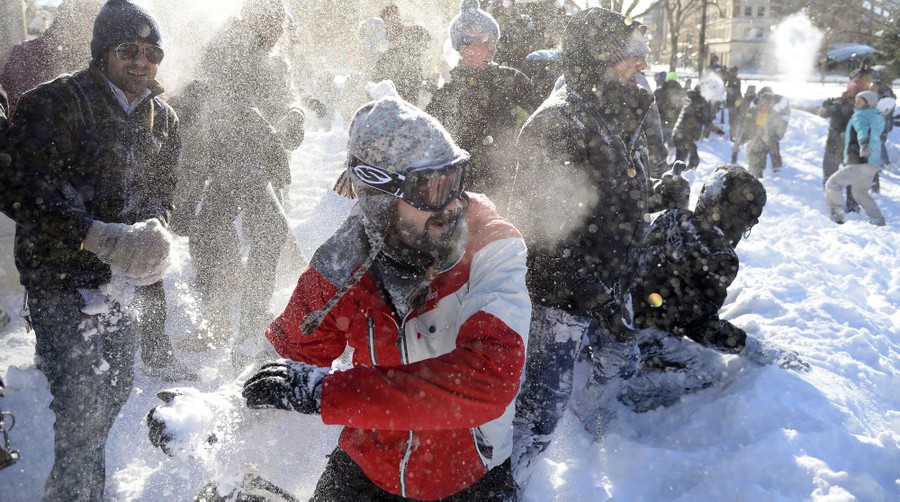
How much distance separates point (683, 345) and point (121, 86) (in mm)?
3426

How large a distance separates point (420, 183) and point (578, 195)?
1368 mm

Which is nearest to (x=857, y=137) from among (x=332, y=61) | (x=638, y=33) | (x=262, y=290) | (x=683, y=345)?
(x=683, y=345)

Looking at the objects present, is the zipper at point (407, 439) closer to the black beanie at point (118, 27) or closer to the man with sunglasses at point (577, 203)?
the man with sunglasses at point (577, 203)

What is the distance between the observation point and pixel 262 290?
4605 mm

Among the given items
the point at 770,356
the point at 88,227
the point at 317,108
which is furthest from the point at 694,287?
the point at 317,108

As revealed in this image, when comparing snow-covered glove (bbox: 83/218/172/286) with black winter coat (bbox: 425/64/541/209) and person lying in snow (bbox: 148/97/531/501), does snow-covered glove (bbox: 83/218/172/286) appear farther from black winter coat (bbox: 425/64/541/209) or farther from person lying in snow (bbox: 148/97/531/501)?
black winter coat (bbox: 425/64/541/209)

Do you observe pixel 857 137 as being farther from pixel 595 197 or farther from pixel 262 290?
pixel 262 290

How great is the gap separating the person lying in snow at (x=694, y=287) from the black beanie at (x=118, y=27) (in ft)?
9.21

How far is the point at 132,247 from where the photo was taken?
2.53 m

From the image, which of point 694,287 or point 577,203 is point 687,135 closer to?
point 694,287

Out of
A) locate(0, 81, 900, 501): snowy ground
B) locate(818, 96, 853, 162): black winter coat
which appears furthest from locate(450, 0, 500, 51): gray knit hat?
locate(818, 96, 853, 162): black winter coat

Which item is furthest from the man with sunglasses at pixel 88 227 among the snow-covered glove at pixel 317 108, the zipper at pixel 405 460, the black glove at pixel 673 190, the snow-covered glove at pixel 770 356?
the snow-covered glove at pixel 770 356

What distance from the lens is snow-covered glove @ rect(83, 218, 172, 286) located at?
97.1 inches

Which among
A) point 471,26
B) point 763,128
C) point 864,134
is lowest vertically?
point 763,128
